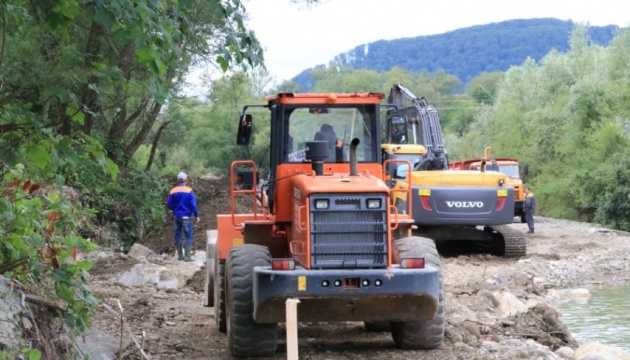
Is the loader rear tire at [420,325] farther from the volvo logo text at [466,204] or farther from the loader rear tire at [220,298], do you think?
the volvo logo text at [466,204]

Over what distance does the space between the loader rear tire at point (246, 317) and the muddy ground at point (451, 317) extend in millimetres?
302

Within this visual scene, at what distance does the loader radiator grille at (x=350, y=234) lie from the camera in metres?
9.07

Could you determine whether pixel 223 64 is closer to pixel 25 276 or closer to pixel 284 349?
pixel 25 276

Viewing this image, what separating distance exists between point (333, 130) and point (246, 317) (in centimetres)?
221

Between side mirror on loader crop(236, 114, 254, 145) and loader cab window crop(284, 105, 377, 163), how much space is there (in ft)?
1.37

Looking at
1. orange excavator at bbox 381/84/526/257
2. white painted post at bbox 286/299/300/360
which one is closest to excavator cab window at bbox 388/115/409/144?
orange excavator at bbox 381/84/526/257

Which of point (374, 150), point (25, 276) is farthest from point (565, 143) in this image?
point (25, 276)

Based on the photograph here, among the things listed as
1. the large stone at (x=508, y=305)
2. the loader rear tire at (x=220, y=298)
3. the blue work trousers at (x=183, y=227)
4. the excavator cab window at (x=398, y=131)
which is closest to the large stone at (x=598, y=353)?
the large stone at (x=508, y=305)

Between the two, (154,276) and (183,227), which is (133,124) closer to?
(183,227)

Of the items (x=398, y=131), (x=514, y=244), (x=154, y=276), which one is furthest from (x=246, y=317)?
(x=398, y=131)

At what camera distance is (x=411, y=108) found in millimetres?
25578

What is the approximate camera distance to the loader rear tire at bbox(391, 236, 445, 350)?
30.7 ft

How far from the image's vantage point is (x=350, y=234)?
9094mm

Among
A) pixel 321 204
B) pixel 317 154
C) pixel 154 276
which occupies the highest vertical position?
pixel 317 154
